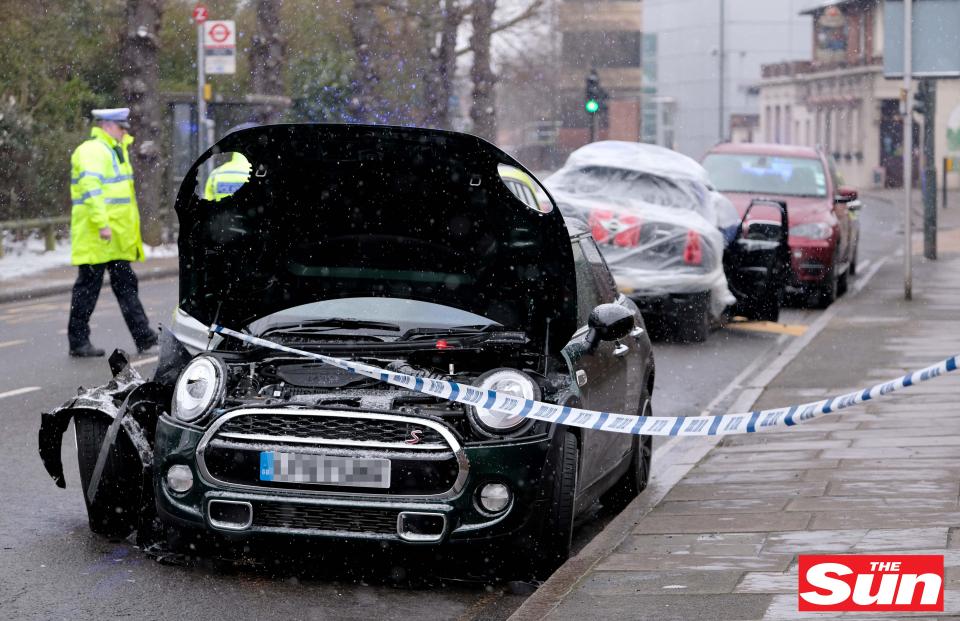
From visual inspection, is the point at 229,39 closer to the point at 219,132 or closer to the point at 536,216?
the point at 219,132

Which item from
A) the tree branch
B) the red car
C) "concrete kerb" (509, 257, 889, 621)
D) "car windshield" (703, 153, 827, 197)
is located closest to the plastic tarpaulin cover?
"concrete kerb" (509, 257, 889, 621)

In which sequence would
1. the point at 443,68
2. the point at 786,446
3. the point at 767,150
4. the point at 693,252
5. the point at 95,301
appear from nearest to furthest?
the point at 786,446, the point at 95,301, the point at 693,252, the point at 767,150, the point at 443,68

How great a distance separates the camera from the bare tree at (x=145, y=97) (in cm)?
2602

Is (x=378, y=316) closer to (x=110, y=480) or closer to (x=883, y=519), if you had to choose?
(x=110, y=480)

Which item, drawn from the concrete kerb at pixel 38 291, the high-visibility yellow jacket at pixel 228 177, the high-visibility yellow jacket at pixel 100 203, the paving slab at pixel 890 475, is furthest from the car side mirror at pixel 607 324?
the concrete kerb at pixel 38 291

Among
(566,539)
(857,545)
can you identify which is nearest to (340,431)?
(566,539)

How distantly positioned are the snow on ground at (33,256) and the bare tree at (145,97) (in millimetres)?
743

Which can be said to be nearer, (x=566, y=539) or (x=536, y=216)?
(x=566, y=539)

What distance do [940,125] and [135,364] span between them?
200ft

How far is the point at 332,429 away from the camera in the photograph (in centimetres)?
597

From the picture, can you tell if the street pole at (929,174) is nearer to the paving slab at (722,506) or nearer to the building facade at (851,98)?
the paving slab at (722,506)

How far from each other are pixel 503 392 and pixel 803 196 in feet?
45.5

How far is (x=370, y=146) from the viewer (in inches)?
261

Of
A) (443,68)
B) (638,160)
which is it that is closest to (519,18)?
(443,68)
